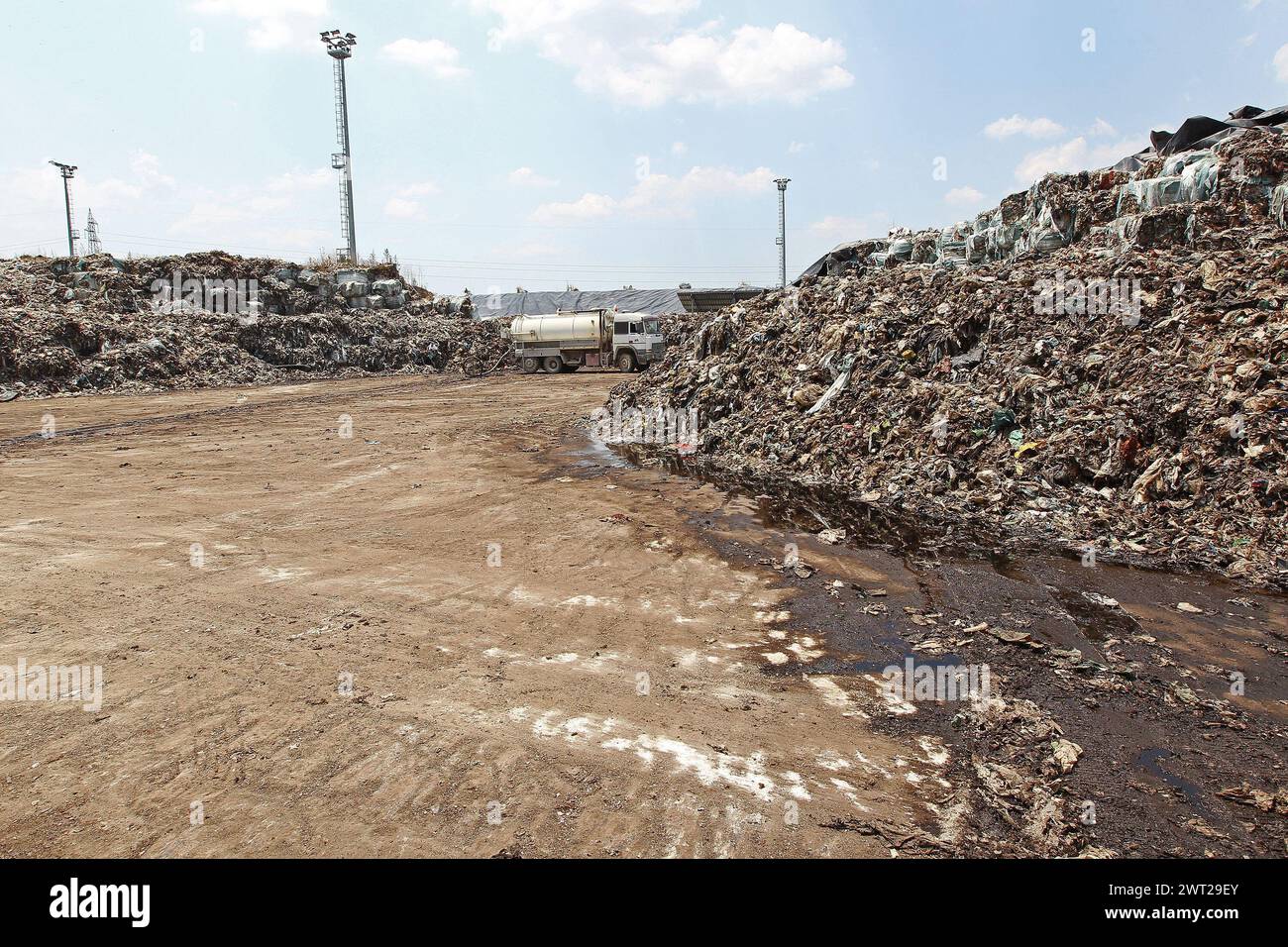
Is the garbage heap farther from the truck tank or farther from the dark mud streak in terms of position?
the truck tank

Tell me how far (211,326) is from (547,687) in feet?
96.7

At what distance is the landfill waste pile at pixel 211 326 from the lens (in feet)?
75.0

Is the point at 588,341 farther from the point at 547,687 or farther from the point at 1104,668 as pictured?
the point at 1104,668

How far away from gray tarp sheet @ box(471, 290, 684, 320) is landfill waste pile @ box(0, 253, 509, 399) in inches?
170

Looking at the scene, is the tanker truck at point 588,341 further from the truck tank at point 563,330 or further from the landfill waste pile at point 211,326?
the landfill waste pile at point 211,326

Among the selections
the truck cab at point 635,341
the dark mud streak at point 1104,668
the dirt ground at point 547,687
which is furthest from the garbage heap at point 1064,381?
the truck cab at point 635,341

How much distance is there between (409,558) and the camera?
6879 millimetres

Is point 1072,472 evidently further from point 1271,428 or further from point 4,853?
Answer: point 4,853

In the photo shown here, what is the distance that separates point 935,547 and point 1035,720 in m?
3.23

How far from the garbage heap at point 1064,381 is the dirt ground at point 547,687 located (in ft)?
4.66

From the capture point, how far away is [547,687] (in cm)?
439

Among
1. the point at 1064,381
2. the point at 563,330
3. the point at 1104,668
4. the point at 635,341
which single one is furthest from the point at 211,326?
the point at 1104,668

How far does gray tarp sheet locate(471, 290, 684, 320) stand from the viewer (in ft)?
135
